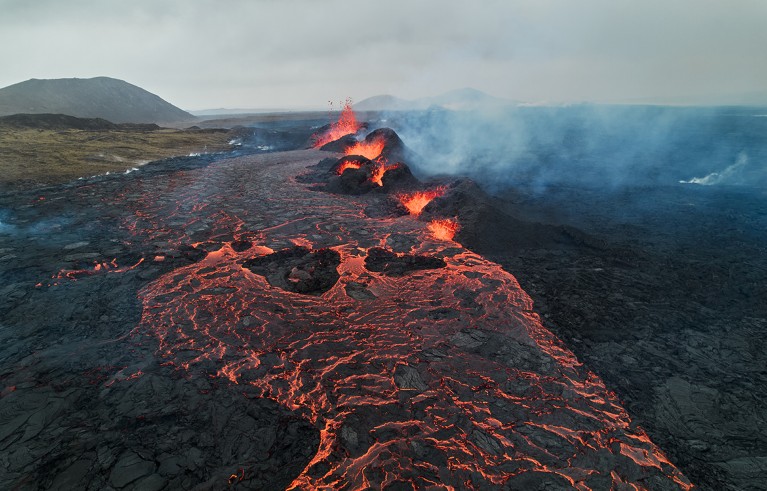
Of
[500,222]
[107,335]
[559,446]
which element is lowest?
[559,446]

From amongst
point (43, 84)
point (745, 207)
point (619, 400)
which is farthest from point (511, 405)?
point (43, 84)

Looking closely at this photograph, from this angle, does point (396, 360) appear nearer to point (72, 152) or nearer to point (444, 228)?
point (444, 228)

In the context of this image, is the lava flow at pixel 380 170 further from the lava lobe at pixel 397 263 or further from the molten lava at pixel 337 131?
the molten lava at pixel 337 131

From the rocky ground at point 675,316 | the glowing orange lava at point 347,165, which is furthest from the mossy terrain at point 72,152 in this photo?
the rocky ground at point 675,316

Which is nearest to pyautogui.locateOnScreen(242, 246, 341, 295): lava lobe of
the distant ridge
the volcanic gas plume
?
the volcanic gas plume

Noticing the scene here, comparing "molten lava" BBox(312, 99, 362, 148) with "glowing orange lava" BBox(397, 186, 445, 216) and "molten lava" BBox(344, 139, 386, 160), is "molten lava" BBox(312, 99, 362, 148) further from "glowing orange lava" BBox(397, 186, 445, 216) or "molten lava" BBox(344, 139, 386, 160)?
"glowing orange lava" BBox(397, 186, 445, 216)

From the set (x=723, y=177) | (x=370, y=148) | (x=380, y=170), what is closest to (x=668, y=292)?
(x=380, y=170)

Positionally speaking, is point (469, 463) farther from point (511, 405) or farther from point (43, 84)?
point (43, 84)
